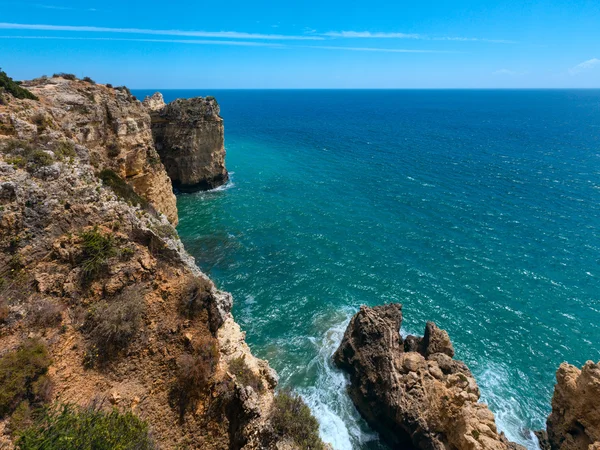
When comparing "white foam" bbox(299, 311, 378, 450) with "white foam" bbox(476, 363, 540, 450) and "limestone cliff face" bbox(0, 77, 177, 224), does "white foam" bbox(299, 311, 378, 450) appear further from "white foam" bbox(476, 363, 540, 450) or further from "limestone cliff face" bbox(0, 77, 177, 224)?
"limestone cliff face" bbox(0, 77, 177, 224)

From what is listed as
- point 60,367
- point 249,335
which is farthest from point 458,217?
point 60,367

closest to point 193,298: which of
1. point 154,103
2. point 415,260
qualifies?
point 415,260

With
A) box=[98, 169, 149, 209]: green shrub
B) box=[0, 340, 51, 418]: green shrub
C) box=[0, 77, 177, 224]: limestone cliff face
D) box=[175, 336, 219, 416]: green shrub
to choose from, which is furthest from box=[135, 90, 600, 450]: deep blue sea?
box=[0, 340, 51, 418]: green shrub

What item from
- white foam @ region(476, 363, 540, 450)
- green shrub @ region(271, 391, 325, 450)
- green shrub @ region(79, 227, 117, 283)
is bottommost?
white foam @ region(476, 363, 540, 450)

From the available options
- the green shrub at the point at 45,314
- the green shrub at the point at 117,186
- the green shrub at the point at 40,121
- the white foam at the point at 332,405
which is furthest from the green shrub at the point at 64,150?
the white foam at the point at 332,405

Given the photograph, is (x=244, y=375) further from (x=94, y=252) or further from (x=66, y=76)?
(x=66, y=76)

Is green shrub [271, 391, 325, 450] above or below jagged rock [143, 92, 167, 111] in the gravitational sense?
below
